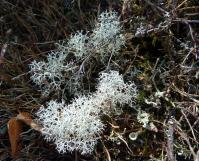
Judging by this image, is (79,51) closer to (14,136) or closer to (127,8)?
(127,8)

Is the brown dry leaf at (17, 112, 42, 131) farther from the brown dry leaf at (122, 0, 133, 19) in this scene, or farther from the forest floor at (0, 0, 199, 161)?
the brown dry leaf at (122, 0, 133, 19)

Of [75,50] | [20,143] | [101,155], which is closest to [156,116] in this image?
[101,155]

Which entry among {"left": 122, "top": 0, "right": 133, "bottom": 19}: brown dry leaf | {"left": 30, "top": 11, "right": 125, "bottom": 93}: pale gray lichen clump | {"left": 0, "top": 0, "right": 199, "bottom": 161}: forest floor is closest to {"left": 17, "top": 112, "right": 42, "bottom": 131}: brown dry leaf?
{"left": 0, "top": 0, "right": 199, "bottom": 161}: forest floor

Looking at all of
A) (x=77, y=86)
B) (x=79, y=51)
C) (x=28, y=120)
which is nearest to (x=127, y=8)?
(x=79, y=51)

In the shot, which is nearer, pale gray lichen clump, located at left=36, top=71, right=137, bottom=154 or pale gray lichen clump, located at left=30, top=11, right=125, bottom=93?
pale gray lichen clump, located at left=36, top=71, right=137, bottom=154

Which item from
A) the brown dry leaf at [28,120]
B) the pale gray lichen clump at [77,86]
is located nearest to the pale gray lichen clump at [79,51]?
the pale gray lichen clump at [77,86]

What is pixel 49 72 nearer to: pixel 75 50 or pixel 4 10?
pixel 75 50
